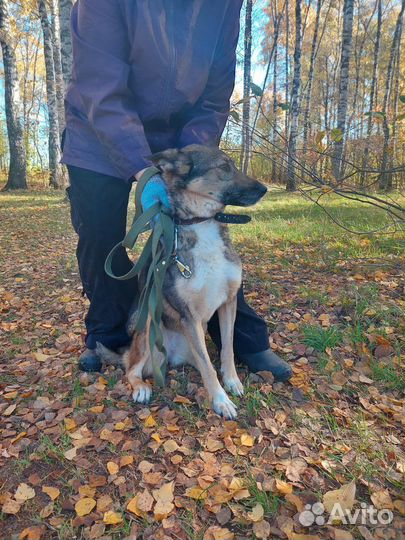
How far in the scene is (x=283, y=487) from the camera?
5.92 feet

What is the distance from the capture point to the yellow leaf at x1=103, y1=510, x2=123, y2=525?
1.71m

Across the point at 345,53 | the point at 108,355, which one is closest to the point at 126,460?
the point at 108,355

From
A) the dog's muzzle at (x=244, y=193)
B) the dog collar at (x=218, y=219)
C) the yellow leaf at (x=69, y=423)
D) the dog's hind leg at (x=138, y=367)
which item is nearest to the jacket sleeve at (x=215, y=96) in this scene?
the dog's muzzle at (x=244, y=193)

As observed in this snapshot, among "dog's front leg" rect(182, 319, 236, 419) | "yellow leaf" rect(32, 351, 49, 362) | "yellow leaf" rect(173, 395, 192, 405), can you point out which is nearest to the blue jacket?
"dog's front leg" rect(182, 319, 236, 419)

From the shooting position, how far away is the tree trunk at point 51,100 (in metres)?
13.1

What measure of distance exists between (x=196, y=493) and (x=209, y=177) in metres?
1.71

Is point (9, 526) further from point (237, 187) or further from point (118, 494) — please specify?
point (237, 187)

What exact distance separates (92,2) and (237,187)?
4.36 ft

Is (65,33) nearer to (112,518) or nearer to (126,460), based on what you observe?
(126,460)

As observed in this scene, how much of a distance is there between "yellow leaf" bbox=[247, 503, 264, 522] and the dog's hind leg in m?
1.04

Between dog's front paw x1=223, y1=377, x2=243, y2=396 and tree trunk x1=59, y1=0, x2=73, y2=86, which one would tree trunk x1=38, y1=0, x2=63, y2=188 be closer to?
tree trunk x1=59, y1=0, x2=73, y2=86

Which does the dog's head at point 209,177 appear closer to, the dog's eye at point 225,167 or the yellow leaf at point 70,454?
the dog's eye at point 225,167

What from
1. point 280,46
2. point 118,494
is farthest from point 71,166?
point 280,46

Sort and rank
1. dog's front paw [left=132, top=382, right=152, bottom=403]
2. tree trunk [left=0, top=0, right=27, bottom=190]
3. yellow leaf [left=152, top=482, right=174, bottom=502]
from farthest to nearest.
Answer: tree trunk [left=0, top=0, right=27, bottom=190], dog's front paw [left=132, top=382, right=152, bottom=403], yellow leaf [left=152, top=482, right=174, bottom=502]
